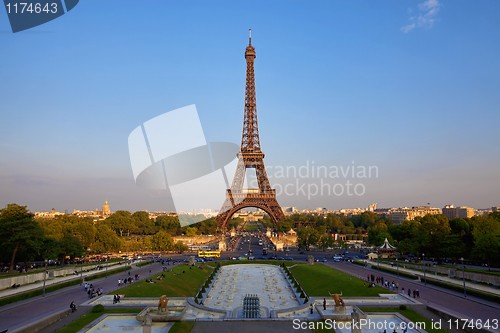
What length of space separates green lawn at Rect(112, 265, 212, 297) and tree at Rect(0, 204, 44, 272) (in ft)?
58.3

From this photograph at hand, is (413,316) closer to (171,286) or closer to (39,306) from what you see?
(171,286)

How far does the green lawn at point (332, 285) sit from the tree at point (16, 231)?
124 ft

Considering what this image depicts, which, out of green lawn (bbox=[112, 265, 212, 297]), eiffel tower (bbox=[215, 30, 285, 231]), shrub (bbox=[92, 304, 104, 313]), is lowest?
green lawn (bbox=[112, 265, 212, 297])

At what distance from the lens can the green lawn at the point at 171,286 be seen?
37900 millimetres

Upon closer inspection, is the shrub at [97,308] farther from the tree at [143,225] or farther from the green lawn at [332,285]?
the tree at [143,225]

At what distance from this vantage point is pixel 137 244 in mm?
87250

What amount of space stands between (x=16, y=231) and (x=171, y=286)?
23.3 m

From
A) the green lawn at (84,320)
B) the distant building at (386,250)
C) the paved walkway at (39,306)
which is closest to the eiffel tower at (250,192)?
the distant building at (386,250)

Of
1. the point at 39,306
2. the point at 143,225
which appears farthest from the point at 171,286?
the point at 143,225

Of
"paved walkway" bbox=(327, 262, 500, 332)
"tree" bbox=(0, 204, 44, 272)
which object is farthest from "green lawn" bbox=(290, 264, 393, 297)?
"tree" bbox=(0, 204, 44, 272)

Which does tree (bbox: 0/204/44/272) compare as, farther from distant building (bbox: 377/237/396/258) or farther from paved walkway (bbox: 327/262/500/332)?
distant building (bbox: 377/237/396/258)

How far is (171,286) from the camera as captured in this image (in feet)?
140

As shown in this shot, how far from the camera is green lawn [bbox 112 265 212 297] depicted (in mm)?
37900

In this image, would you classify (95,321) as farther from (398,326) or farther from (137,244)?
(137,244)
